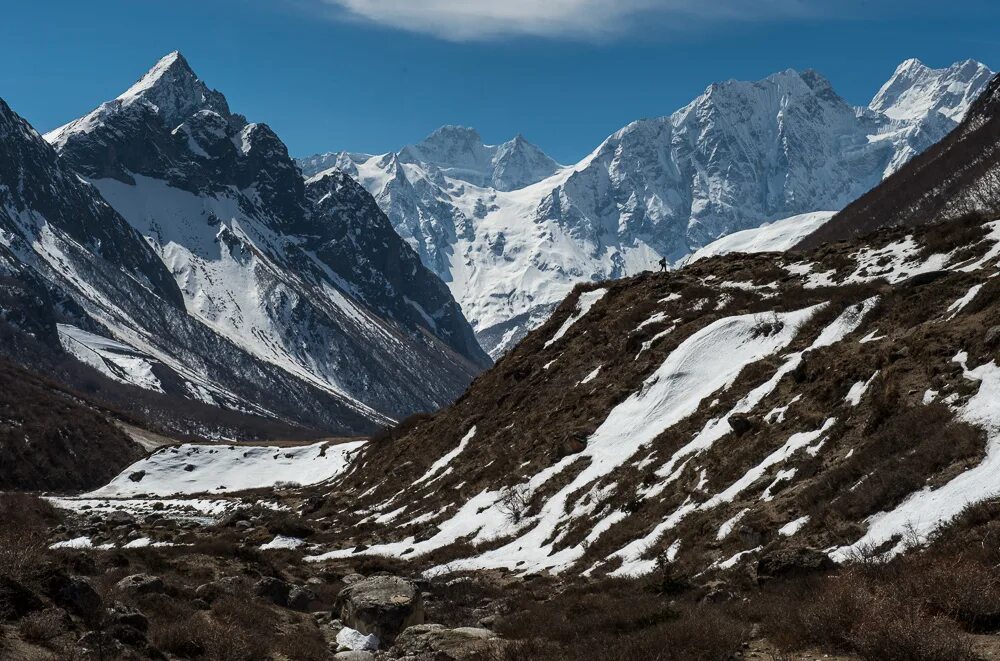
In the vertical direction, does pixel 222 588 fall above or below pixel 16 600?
below

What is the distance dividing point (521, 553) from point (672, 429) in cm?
711

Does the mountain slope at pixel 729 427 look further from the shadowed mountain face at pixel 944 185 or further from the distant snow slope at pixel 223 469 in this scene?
the shadowed mountain face at pixel 944 185

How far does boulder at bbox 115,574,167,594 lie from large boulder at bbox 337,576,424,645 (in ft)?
13.1

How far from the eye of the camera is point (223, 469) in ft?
336

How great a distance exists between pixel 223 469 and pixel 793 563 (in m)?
95.3

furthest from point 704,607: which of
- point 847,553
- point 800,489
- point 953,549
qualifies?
point 800,489

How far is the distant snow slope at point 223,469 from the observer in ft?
314

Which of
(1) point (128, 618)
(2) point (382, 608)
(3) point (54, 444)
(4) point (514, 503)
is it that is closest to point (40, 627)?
(1) point (128, 618)

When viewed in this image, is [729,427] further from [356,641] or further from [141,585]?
[141,585]

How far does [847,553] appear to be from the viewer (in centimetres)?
1565

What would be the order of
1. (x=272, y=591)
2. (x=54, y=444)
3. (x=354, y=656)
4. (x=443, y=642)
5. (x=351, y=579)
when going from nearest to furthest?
(x=443, y=642) < (x=354, y=656) < (x=272, y=591) < (x=351, y=579) < (x=54, y=444)

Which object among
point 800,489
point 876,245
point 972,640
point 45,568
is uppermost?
point 876,245

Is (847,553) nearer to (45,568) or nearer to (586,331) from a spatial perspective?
(45,568)

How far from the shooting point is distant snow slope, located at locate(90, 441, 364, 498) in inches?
3772
